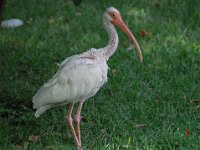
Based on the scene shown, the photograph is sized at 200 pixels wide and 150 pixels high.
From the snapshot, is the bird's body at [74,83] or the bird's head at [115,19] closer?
the bird's body at [74,83]

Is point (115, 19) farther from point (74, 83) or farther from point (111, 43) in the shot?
point (74, 83)

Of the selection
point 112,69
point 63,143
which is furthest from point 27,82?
point 63,143

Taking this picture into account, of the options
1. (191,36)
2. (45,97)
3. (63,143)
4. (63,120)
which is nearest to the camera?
(45,97)

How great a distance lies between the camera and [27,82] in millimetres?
6980

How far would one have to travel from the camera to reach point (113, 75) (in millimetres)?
7035

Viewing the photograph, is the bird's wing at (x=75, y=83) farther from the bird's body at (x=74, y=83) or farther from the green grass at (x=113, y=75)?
the green grass at (x=113, y=75)

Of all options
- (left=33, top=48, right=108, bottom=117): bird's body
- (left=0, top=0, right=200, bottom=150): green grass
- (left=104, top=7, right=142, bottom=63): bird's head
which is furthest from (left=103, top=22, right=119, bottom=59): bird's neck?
(left=0, top=0, right=200, bottom=150): green grass

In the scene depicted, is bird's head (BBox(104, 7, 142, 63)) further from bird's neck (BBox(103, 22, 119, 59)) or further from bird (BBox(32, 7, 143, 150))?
bird (BBox(32, 7, 143, 150))

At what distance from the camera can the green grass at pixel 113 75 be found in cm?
568

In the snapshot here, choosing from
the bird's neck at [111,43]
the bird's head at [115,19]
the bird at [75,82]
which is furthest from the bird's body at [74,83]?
the bird's head at [115,19]

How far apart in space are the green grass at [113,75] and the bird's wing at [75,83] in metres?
0.47

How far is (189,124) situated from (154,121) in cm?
37

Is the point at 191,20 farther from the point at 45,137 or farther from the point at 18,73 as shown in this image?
the point at 45,137

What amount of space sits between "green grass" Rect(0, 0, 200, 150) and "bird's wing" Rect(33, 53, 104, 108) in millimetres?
473
